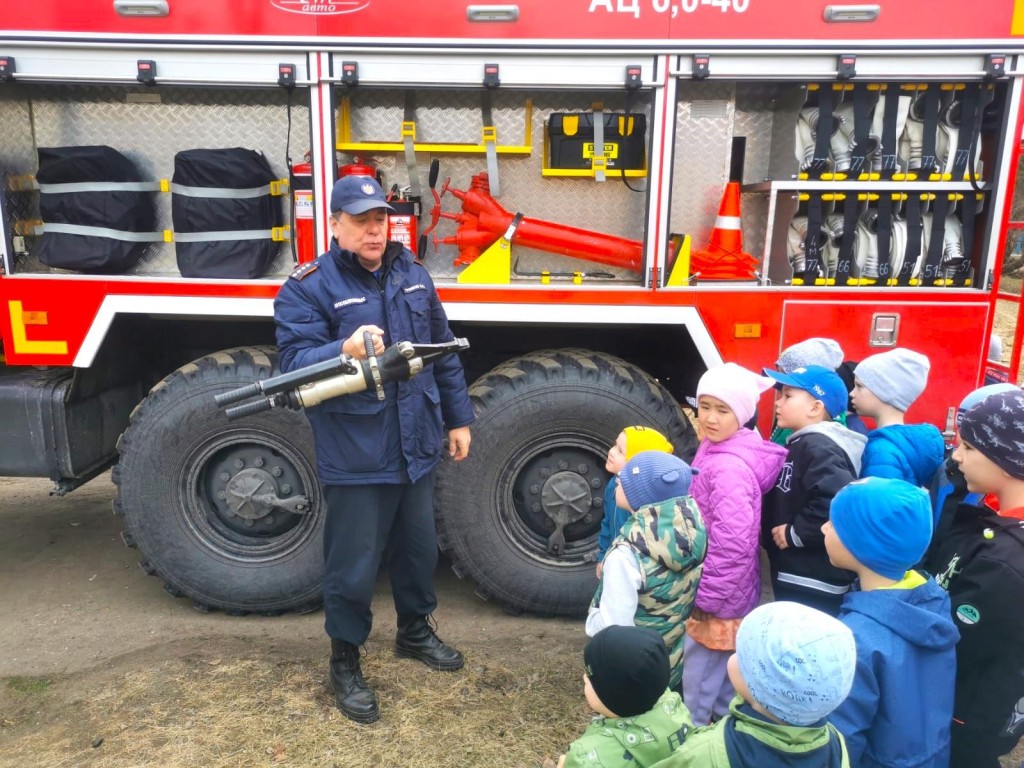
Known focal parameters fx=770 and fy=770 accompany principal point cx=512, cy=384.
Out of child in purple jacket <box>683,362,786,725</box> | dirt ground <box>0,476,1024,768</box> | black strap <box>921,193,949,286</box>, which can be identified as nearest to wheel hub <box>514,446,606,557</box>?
dirt ground <box>0,476,1024,768</box>

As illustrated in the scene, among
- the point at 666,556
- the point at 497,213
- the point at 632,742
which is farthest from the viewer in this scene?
the point at 497,213

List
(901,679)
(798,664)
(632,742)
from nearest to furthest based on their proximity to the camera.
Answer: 1. (798,664)
2. (632,742)
3. (901,679)

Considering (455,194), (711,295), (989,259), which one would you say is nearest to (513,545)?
(711,295)

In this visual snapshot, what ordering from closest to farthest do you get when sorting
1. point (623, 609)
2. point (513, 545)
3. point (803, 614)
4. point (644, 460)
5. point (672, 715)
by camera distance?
1. point (803, 614)
2. point (672, 715)
3. point (623, 609)
4. point (644, 460)
5. point (513, 545)

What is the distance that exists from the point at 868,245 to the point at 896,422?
3.71 feet

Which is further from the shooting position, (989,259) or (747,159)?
(747,159)

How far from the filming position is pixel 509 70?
327 cm

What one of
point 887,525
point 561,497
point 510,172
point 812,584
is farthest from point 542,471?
point 887,525

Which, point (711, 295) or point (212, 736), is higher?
point (711, 295)

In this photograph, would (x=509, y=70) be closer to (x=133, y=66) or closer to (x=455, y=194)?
(x=455, y=194)

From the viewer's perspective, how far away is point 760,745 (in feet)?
4.92

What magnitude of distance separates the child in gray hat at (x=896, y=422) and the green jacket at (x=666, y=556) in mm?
761

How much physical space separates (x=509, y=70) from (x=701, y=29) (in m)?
0.81

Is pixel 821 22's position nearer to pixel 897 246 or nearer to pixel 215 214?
pixel 897 246
